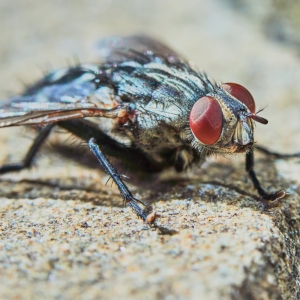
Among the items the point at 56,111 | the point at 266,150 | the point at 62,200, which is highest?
the point at 266,150

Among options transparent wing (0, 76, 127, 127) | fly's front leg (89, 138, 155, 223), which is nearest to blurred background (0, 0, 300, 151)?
transparent wing (0, 76, 127, 127)

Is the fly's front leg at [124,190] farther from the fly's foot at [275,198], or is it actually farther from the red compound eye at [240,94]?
the red compound eye at [240,94]

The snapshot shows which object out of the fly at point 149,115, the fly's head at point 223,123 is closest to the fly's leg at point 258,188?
the fly at point 149,115

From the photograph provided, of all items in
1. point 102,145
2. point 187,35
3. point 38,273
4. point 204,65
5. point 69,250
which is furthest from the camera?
point 187,35

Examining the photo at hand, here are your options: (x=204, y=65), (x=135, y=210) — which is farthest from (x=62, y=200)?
(x=204, y=65)

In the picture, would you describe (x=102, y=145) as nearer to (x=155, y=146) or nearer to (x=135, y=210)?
(x=155, y=146)
